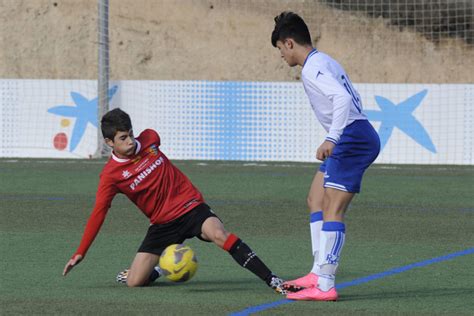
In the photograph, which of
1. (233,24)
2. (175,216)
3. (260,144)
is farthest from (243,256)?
(233,24)

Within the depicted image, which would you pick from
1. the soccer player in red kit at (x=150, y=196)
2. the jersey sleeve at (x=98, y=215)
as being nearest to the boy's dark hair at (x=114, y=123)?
the soccer player in red kit at (x=150, y=196)

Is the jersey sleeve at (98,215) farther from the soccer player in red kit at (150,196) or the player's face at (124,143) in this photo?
the player's face at (124,143)

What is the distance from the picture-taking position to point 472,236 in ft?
33.7

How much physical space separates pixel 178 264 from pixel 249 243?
7.59ft

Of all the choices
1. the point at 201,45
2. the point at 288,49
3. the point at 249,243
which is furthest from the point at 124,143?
the point at 201,45

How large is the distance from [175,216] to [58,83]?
46.6ft

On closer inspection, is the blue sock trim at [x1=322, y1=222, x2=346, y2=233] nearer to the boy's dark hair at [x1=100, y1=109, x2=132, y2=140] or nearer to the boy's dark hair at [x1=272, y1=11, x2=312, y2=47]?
the boy's dark hair at [x1=272, y1=11, x2=312, y2=47]

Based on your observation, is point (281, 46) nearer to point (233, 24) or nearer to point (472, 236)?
point (472, 236)

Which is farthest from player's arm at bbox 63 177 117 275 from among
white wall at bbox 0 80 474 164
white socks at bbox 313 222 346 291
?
white wall at bbox 0 80 474 164

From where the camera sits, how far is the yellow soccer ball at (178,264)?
740cm

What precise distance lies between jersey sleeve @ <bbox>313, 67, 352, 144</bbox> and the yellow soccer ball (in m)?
1.47

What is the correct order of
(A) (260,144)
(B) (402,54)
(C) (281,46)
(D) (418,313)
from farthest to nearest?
(B) (402,54) → (A) (260,144) → (C) (281,46) → (D) (418,313)

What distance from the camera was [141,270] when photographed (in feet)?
24.4

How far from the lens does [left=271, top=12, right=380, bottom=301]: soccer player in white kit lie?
22.6 feet
